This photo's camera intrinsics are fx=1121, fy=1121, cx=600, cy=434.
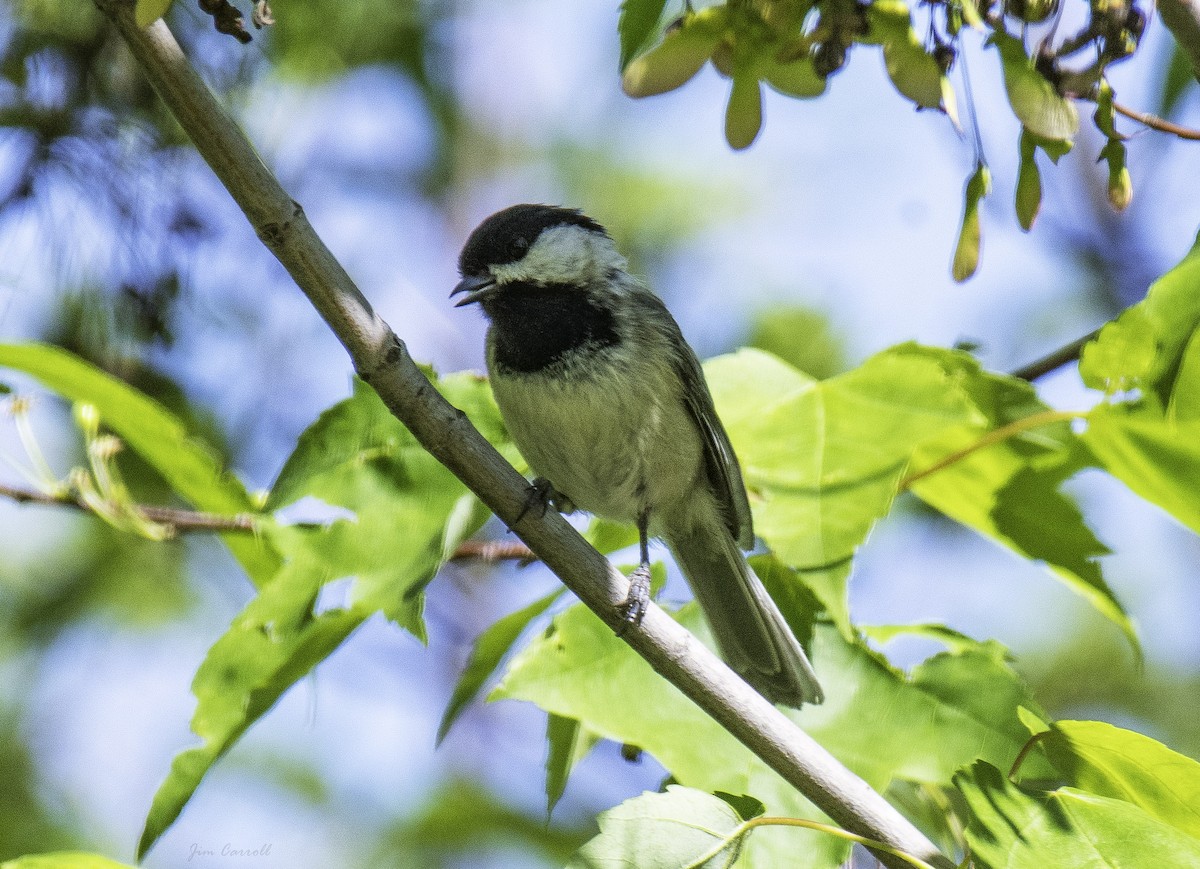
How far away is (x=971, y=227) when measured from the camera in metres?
1.59

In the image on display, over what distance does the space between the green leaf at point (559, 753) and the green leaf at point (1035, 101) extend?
1156 mm

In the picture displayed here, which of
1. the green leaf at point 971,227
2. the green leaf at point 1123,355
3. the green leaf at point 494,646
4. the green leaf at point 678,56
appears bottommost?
the green leaf at point 494,646

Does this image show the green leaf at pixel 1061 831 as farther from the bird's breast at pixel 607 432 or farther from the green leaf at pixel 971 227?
the bird's breast at pixel 607 432

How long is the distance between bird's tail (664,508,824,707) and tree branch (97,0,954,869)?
1.58 feet

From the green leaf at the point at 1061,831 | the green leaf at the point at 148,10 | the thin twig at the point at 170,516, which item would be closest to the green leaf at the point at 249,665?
the thin twig at the point at 170,516

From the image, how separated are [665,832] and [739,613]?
120 centimetres

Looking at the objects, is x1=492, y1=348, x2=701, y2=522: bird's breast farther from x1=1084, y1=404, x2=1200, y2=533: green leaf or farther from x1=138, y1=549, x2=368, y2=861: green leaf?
x1=1084, y1=404, x2=1200, y2=533: green leaf

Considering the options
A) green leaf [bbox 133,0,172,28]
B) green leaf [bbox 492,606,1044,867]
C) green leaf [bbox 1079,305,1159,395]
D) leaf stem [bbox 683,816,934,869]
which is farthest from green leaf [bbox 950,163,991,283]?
green leaf [bbox 133,0,172,28]

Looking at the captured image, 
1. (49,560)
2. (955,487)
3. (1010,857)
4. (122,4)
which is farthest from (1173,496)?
(49,560)

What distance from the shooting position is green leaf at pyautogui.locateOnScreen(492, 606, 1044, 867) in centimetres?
174

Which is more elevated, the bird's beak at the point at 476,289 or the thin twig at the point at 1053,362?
the bird's beak at the point at 476,289

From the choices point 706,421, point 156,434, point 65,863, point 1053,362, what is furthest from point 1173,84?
point 65,863

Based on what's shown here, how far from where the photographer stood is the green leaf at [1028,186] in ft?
5.02

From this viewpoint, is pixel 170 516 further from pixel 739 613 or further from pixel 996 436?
pixel 996 436
